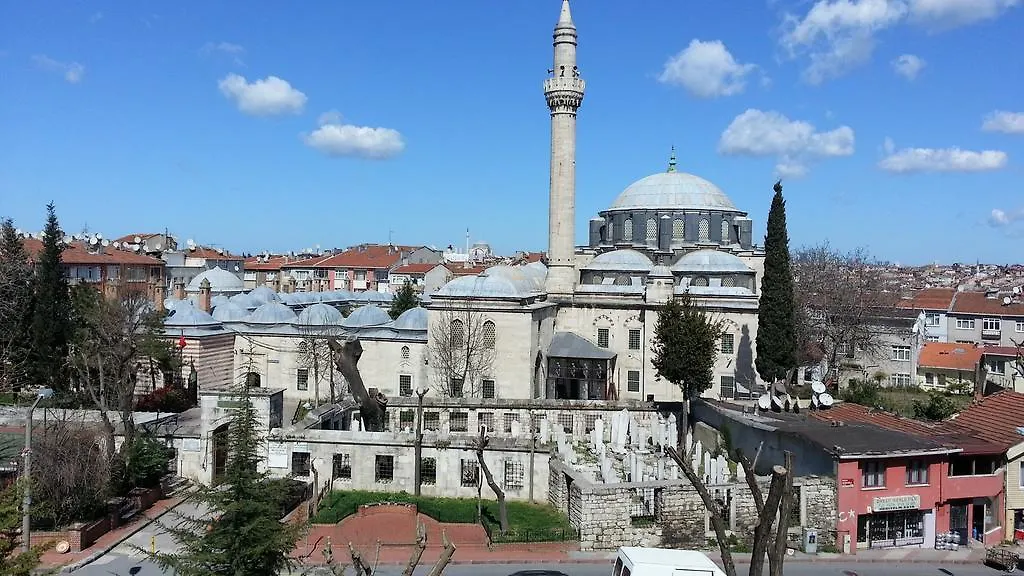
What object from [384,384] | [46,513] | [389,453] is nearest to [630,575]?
[389,453]

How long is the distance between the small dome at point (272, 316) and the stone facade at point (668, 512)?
22.2 m

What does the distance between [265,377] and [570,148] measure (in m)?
17.8

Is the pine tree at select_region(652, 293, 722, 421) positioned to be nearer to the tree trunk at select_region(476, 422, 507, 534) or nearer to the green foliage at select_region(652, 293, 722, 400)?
the green foliage at select_region(652, 293, 722, 400)

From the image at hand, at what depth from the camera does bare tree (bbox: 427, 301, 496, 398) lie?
1257 inches

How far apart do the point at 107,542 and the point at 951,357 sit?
41188 mm

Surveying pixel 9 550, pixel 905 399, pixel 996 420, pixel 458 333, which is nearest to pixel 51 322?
pixel 458 333

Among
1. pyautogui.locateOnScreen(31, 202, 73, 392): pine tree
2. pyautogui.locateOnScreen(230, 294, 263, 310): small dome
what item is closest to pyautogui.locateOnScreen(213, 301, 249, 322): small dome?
pyautogui.locateOnScreen(230, 294, 263, 310): small dome

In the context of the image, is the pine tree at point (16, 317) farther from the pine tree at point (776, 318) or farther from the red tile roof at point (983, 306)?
the red tile roof at point (983, 306)

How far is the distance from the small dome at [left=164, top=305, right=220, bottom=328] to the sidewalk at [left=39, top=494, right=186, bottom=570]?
1487cm

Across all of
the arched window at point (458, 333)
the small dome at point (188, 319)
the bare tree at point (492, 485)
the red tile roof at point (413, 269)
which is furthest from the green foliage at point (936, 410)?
the red tile roof at point (413, 269)

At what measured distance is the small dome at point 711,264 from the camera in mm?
38406

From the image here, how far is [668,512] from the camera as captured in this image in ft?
60.1

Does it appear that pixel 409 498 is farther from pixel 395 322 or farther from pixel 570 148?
pixel 570 148

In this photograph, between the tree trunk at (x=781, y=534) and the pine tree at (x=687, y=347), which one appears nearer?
the tree trunk at (x=781, y=534)
